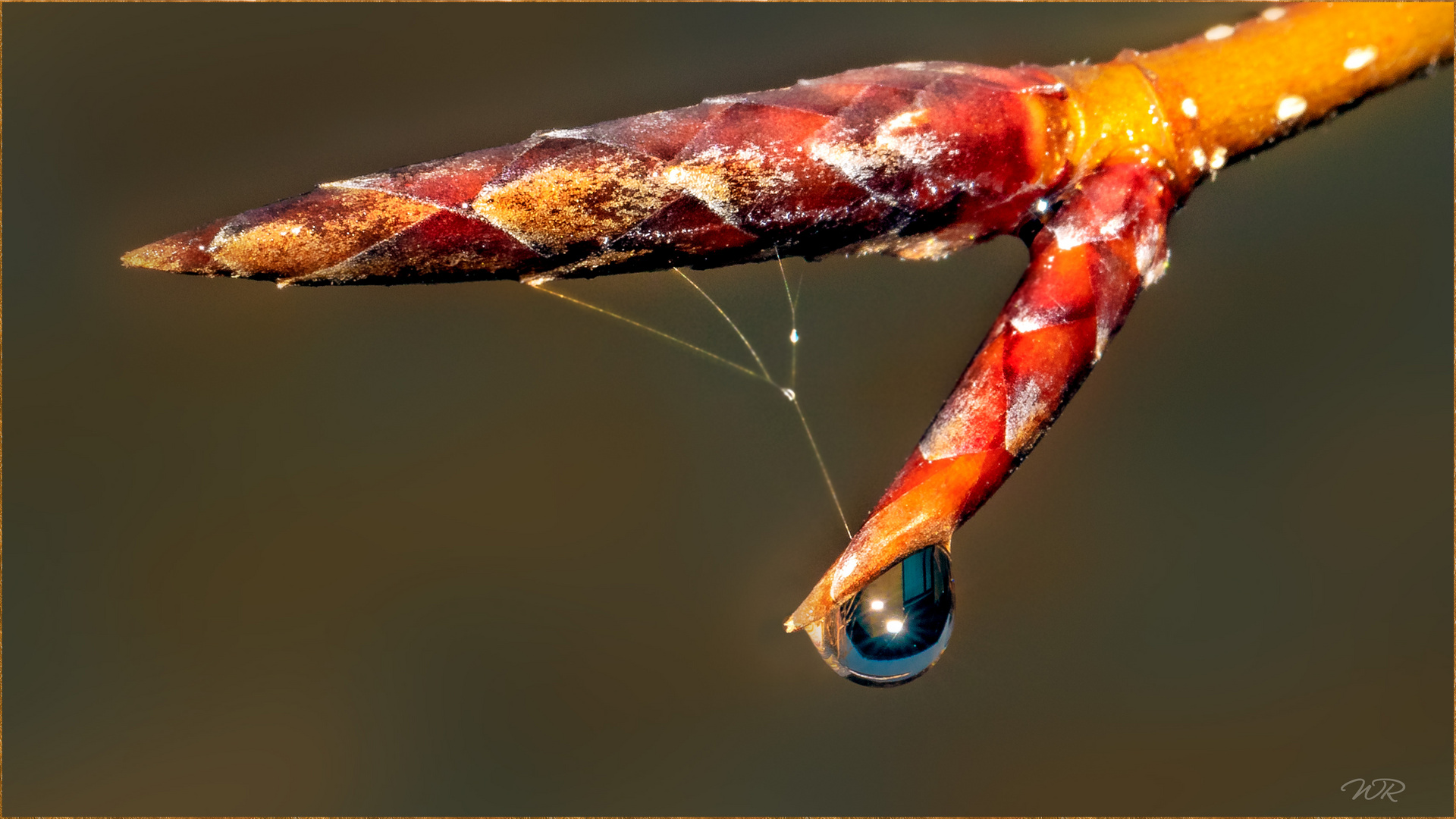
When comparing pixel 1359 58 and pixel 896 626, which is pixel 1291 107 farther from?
pixel 896 626

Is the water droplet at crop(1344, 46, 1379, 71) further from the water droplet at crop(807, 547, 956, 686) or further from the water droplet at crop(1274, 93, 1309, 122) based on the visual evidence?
the water droplet at crop(807, 547, 956, 686)

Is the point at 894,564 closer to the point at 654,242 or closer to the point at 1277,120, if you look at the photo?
the point at 654,242

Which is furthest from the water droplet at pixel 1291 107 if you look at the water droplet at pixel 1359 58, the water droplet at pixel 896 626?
the water droplet at pixel 896 626

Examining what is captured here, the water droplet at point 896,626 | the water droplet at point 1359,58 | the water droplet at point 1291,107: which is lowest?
the water droplet at point 896,626

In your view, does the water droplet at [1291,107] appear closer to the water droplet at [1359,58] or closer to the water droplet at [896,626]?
the water droplet at [1359,58]

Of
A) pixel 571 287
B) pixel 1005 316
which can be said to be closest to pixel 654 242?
pixel 1005 316

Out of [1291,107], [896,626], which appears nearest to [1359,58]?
[1291,107]
